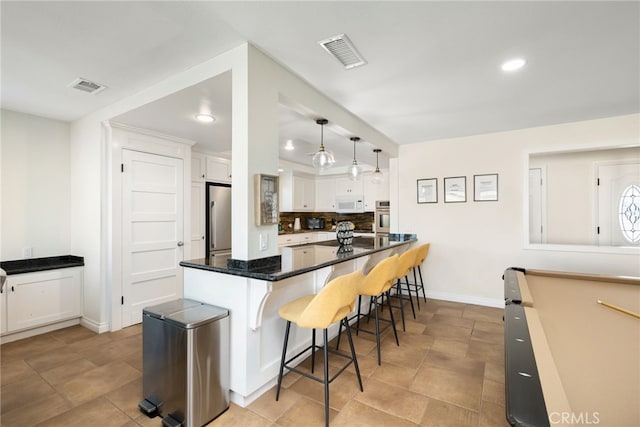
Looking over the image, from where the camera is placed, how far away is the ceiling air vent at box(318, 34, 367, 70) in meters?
1.88

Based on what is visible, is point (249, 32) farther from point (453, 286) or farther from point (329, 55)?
point (453, 286)

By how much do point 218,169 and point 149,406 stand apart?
3419 mm

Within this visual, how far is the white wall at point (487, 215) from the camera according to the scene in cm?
346

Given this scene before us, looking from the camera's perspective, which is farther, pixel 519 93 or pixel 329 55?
pixel 519 93

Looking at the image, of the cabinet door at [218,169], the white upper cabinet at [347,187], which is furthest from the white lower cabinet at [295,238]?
the cabinet door at [218,169]

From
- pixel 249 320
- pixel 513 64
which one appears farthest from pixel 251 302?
pixel 513 64

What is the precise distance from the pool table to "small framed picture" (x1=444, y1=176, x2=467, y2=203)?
7.16 ft

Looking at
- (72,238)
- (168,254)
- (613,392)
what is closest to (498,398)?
(613,392)

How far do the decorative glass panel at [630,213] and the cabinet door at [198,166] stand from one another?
6147 millimetres

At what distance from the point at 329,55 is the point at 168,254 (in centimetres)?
304

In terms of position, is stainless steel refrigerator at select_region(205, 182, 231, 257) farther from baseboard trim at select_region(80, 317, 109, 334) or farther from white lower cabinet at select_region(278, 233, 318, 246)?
baseboard trim at select_region(80, 317, 109, 334)

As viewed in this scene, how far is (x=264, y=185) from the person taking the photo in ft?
6.62

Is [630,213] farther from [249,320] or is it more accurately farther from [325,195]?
[249,320]

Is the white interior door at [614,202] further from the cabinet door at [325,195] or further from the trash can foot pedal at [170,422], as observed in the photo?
the trash can foot pedal at [170,422]
